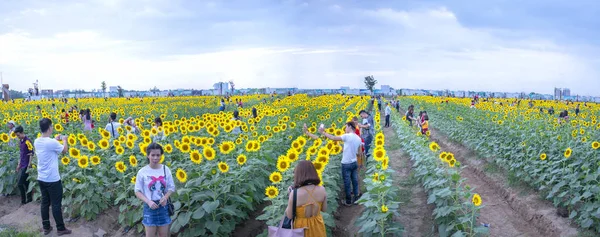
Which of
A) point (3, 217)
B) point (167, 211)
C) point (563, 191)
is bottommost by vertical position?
point (3, 217)

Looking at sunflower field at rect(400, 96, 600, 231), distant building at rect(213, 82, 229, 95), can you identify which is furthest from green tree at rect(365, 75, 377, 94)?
sunflower field at rect(400, 96, 600, 231)

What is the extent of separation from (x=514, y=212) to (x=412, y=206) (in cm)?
189

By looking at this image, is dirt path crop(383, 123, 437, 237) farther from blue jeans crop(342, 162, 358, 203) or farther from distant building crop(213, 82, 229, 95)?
distant building crop(213, 82, 229, 95)

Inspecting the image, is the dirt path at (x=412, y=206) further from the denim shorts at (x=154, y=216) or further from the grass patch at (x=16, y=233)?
the grass patch at (x=16, y=233)

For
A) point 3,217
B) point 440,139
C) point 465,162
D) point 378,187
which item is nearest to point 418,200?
point 378,187

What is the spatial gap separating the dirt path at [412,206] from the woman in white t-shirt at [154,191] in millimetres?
2984

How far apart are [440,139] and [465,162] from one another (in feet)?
16.4

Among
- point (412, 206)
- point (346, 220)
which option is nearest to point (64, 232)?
point (346, 220)

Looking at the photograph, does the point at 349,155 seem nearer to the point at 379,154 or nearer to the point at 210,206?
the point at 379,154

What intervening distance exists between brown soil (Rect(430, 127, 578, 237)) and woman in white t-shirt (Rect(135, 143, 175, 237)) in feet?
16.0

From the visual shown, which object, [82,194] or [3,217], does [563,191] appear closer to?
[82,194]

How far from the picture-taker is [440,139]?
16.8m

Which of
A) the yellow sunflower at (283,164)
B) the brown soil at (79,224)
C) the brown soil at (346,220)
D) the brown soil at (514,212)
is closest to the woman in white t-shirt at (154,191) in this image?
the yellow sunflower at (283,164)

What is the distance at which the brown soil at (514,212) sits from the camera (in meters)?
6.54
